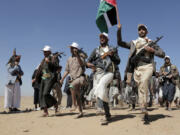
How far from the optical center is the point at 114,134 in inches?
171

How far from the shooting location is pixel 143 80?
5.25 meters

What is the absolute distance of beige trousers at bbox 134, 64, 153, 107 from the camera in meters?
5.21

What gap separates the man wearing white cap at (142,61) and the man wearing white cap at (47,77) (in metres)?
2.73

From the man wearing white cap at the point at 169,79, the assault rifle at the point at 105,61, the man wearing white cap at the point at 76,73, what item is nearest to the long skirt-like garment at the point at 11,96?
the man wearing white cap at the point at 76,73

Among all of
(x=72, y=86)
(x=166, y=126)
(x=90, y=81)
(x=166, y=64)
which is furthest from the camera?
(x=90, y=81)

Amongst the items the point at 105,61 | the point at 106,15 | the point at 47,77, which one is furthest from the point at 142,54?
the point at 47,77

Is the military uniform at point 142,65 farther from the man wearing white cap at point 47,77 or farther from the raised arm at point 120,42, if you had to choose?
the man wearing white cap at point 47,77

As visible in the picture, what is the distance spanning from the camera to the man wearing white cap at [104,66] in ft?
17.1

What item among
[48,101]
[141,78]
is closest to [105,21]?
[141,78]

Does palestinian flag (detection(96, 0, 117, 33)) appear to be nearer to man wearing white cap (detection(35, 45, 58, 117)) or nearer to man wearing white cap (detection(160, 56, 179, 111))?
man wearing white cap (detection(35, 45, 58, 117))

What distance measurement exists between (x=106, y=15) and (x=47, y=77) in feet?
9.22

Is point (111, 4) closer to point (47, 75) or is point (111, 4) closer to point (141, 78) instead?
point (141, 78)

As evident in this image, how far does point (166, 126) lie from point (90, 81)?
318 inches

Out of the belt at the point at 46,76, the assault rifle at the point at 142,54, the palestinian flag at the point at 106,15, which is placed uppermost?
the palestinian flag at the point at 106,15
